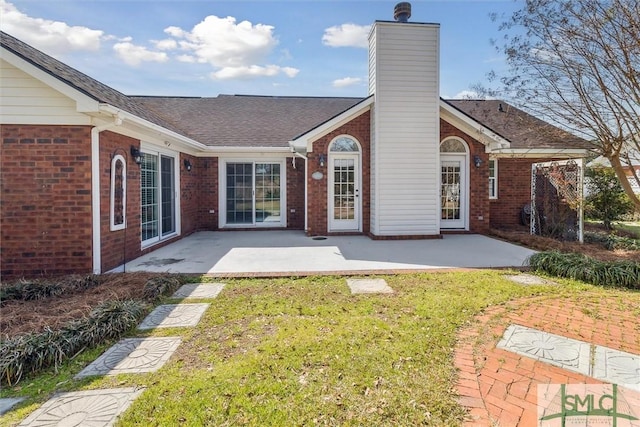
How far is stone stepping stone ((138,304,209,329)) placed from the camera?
162 inches

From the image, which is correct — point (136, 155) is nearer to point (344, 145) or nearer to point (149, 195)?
point (149, 195)

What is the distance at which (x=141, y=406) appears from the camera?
2531 mm

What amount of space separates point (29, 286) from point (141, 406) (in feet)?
13.2

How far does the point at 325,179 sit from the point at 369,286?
5812mm

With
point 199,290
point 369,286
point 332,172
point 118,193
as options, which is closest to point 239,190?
point 332,172

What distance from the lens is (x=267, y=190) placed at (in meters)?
12.9

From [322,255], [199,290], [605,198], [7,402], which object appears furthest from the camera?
[605,198]

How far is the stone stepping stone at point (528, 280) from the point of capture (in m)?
5.70

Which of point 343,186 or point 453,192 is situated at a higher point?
point 343,186

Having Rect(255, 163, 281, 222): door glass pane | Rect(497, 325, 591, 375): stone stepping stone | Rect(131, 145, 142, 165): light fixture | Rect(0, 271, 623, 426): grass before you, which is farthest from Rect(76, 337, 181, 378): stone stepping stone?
Rect(255, 163, 281, 222): door glass pane

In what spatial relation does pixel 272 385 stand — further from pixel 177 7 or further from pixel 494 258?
pixel 177 7

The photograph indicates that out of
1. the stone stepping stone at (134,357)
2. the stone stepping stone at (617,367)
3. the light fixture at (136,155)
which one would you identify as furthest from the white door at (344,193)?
the stone stepping stone at (617,367)

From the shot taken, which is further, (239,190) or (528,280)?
(239,190)

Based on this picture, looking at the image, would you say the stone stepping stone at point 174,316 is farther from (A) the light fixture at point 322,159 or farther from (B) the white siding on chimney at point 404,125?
(A) the light fixture at point 322,159
